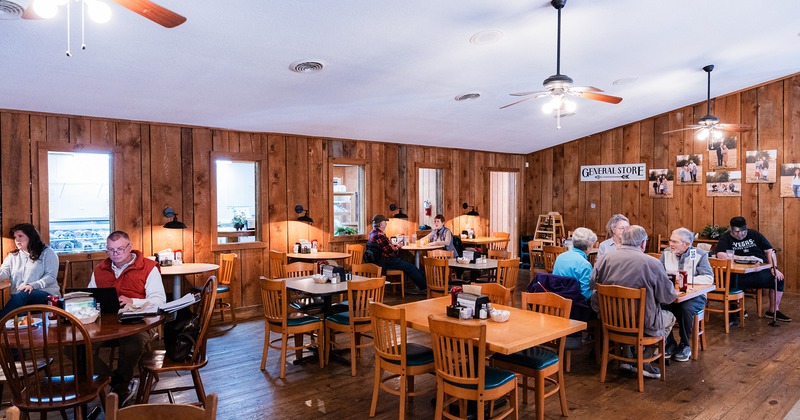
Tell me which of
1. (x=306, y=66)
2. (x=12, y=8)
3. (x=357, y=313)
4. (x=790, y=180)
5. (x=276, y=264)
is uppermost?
(x=306, y=66)

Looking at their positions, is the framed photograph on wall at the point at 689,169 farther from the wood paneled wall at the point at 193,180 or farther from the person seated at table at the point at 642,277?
the person seated at table at the point at 642,277

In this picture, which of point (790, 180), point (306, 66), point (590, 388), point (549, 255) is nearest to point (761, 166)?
point (790, 180)

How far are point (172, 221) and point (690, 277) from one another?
18.6 feet

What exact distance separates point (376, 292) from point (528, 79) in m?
3.36

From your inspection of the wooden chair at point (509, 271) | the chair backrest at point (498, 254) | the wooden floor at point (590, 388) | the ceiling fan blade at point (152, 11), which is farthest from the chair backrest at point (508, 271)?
the ceiling fan blade at point (152, 11)

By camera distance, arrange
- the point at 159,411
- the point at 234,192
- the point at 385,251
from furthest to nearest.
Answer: the point at 234,192 < the point at 385,251 < the point at 159,411

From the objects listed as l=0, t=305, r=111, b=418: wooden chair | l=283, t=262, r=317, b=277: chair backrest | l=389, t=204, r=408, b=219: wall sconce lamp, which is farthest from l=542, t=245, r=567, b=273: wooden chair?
l=0, t=305, r=111, b=418: wooden chair

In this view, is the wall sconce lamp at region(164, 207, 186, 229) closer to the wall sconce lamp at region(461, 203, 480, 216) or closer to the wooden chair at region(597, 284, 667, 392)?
the wooden chair at region(597, 284, 667, 392)

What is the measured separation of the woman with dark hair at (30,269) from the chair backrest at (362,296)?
2912mm

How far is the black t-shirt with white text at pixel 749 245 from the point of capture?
6.40 metres

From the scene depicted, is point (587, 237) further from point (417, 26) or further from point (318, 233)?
point (318, 233)

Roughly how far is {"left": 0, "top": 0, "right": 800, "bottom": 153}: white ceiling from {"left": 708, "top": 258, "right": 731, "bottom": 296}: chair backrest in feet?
8.07

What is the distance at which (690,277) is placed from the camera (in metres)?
4.77

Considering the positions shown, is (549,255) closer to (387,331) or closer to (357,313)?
(357,313)
